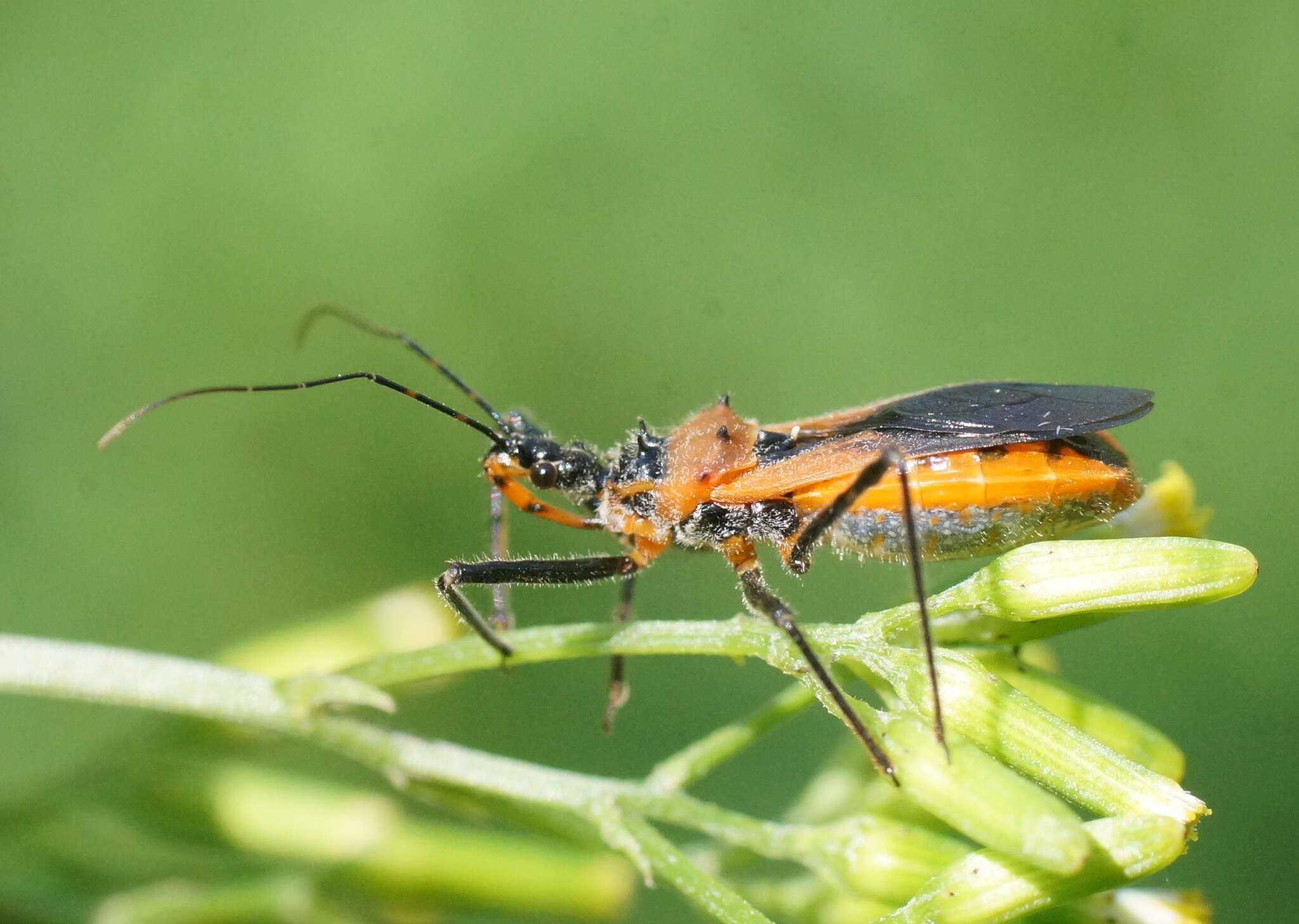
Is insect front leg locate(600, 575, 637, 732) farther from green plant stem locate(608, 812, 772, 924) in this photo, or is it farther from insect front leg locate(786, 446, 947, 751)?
green plant stem locate(608, 812, 772, 924)

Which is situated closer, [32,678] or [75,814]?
[32,678]

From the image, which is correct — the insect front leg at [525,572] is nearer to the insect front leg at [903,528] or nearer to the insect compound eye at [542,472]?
the insect compound eye at [542,472]

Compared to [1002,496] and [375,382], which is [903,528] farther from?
[375,382]

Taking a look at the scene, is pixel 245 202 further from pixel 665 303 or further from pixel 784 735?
pixel 784 735

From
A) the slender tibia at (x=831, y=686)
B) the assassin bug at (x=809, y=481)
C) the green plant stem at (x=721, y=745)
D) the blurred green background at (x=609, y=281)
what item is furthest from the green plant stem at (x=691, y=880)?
the blurred green background at (x=609, y=281)

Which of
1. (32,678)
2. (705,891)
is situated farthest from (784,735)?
(32,678)
